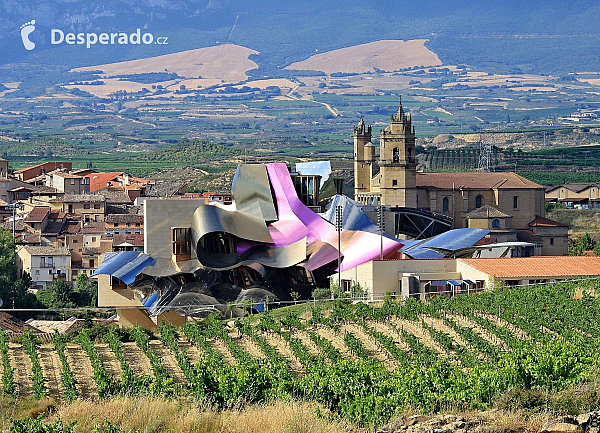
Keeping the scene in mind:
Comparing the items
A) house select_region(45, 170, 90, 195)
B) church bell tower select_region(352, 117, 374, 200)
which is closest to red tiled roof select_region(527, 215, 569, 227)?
church bell tower select_region(352, 117, 374, 200)

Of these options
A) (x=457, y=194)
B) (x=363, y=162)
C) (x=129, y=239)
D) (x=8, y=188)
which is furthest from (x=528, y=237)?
(x=8, y=188)

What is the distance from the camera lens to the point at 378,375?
2717cm

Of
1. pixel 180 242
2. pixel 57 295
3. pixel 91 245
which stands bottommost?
pixel 57 295

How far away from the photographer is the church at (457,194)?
7844cm

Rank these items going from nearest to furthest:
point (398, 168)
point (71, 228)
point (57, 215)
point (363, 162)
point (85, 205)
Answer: point (398, 168)
point (363, 162)
point (71, 228)
point (57, 215)
point (85, 205)

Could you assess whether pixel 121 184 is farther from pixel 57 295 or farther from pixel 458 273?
pixel 458 273

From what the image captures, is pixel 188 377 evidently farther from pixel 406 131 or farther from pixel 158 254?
pixel 406 131

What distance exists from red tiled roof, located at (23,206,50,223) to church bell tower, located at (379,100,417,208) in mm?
26596

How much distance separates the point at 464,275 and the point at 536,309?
13.0m

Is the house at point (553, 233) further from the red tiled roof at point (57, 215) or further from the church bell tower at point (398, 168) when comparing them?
the red tiled roof at point (57, 215)

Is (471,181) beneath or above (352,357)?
above

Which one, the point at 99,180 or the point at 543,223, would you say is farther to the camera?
the point at 99,180

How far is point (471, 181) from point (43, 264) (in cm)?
2796

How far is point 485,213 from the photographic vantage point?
255 feet
